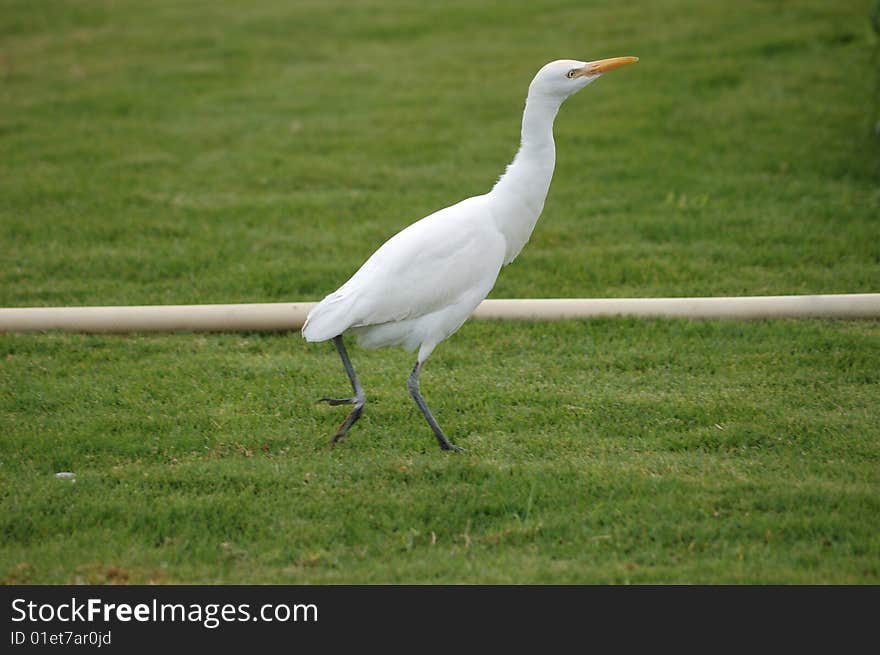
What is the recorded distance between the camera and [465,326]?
6.34 m

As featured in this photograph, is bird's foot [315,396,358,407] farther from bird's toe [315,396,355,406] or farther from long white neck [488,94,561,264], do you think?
long white neck [488,94,561,264]

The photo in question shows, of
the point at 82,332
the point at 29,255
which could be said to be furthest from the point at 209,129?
the point at 82,332

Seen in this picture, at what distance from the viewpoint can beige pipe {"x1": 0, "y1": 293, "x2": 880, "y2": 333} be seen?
6168 millimetres

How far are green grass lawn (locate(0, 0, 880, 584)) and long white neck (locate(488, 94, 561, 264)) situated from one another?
99 cm

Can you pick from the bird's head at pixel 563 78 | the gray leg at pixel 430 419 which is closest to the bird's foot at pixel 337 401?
the gray leg at pixel 430 419

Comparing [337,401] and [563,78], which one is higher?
[563,78]

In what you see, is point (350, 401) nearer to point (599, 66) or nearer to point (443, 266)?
point (443, 266)

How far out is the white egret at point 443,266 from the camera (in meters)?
4.80

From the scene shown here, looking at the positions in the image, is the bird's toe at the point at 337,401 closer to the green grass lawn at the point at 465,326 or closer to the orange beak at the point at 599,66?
the green grass lawn at the point at 465,326

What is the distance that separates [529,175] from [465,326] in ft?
5.20

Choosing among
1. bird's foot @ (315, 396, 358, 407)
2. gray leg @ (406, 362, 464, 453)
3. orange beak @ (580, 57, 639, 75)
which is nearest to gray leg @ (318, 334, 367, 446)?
bird's foot @ (315, 396, 358, 407)

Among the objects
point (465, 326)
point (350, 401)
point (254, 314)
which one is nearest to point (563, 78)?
point (350, 401)

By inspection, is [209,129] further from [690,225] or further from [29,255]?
[690,225]
